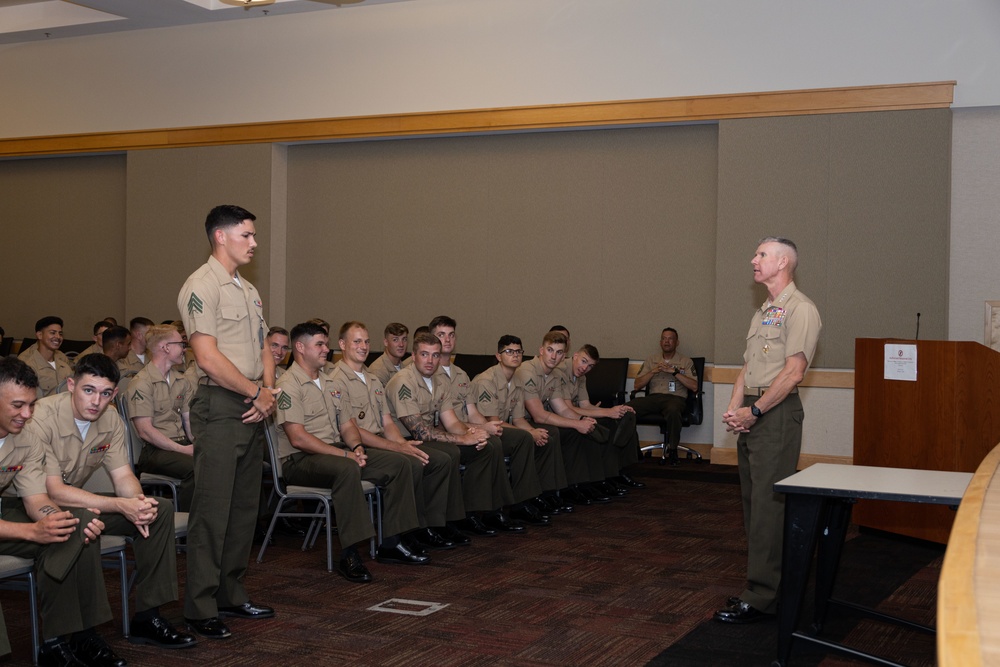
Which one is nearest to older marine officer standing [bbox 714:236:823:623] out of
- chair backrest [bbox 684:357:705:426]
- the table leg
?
the table leg

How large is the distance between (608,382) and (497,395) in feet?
8.36

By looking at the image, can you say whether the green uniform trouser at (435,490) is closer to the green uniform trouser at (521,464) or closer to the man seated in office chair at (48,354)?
the green uniform trouser at (521,464)

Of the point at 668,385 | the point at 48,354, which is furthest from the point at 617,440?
the point at 48,354

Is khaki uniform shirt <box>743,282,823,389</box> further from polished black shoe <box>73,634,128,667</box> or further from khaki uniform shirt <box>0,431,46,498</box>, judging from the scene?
khaki uniform shirt <box>0,431,46,498</box>

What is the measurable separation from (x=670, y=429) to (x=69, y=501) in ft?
19.3

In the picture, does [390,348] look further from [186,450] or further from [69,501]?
[69,501]

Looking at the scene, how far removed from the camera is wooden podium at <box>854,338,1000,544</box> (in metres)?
5.46

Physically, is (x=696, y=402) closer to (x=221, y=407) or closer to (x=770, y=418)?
(x=770, y=418)

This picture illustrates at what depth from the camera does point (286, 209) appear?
10648mm

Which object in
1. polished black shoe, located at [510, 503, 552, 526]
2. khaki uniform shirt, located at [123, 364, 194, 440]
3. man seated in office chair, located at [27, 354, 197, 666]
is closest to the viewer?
man seated in office chair, located at [27, 354, 197, 666]

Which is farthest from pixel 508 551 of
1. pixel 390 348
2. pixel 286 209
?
pixel 286 209

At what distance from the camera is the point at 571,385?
23.9ft

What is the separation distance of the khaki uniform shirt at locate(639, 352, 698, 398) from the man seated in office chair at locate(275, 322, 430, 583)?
13.6 ft

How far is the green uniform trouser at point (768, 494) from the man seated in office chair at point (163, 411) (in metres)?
2.75
